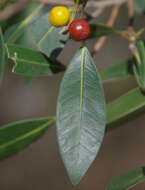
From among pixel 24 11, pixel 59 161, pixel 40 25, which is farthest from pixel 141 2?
pixel 59 161

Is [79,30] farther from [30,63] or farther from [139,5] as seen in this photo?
[139,5]

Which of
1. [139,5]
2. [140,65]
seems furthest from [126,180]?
[139,5]

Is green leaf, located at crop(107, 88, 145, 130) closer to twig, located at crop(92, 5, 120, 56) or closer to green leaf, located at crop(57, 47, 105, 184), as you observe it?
green leaf, located at crop(57, 47, 105, 184)

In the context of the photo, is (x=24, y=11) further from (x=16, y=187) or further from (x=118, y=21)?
Answer: (x=16, y=187)

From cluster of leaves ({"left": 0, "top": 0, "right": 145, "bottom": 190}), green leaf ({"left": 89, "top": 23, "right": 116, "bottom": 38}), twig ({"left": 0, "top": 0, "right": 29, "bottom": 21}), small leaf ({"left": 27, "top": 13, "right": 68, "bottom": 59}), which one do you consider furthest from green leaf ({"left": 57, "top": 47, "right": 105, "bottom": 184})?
twig ({"left": 0, "top": 0, "right": 29, "bottom": 21})

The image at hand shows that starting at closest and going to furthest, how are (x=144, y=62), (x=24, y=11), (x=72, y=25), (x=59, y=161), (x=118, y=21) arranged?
(x=72, y=25), (x=144, y=62), (x=24, y=11), (x=118, y=21), (x=59, y=161)

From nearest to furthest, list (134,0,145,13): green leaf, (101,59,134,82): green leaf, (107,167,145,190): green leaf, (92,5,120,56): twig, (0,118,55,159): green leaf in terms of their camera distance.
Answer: (107,167,145,190): green leaf → (0,118,55,159): green leaf → (101,59,134,82): green leaf → (92,5,120,56): twig → (134,0,145,13): green leaf

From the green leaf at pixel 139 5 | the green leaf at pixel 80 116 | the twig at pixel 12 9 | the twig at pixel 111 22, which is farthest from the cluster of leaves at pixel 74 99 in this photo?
the green leaf at pixel 139 5
